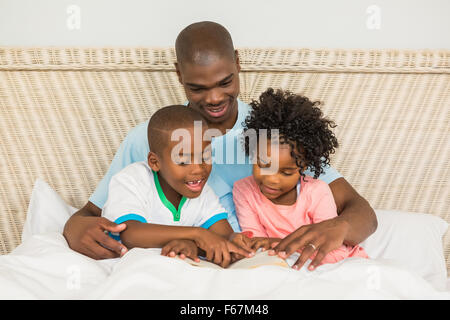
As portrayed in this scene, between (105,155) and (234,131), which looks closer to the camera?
(234,131)

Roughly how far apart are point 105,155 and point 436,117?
3.86 feet

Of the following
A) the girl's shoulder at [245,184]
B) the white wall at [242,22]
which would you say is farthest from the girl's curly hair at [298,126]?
the white wall at [242,22]

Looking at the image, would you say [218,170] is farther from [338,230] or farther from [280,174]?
[338,230]

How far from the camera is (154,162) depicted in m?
1.31

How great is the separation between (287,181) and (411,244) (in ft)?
1.50

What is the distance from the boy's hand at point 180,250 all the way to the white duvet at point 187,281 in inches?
1.7

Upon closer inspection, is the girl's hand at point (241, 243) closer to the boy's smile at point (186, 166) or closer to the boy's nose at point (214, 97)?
the boy's smile at point (186, 166)

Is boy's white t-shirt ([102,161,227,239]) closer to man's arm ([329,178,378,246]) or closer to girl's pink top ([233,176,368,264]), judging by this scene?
girl's pink top ([233,176,368,264])

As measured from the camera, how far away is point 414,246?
4.74ft

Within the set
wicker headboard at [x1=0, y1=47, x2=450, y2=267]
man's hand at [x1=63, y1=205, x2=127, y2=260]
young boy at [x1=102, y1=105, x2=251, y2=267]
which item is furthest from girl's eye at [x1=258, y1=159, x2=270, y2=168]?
wicker headboard at [x1=0, y1=47, x2=450, y2=267]

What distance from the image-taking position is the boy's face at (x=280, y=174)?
4.14 feet

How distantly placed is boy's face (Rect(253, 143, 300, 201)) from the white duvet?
0.89 ft
